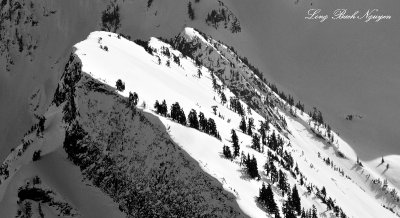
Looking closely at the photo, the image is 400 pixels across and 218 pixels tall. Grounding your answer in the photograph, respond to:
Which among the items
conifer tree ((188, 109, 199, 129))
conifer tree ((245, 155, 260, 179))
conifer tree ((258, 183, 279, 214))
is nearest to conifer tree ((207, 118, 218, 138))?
conifer tree ((188, 109, 199, 129))

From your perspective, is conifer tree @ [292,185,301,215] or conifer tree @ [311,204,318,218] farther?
conifer tree @ [311,204,318,218]

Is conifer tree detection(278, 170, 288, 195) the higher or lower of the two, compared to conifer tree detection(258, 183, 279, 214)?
higher

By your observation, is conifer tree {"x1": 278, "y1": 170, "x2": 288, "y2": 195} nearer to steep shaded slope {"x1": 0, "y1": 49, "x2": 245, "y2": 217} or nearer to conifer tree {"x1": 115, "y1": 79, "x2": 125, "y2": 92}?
steep shaded slope {"x1": 0, "y1": 49, "x2": 245, "y2": 217}

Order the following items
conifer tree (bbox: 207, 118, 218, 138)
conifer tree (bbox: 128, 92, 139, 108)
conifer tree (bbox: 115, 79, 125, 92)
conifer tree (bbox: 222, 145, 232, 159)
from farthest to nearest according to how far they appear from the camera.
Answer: conifer tree (bbox: 207, 118, 218, 138) → conifer tree (bbox: 115, 79, 125, 92) → conifer tree (bbox: 222, 145, 232, 159) → conifer tree (bbox: 128, 92, 139, 108)

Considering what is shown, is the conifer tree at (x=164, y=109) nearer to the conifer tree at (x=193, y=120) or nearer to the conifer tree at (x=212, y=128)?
the conifer tree at (x=193, y=120)

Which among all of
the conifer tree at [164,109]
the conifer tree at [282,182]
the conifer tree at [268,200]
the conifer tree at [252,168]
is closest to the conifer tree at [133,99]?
the conifer tree at [164,109]

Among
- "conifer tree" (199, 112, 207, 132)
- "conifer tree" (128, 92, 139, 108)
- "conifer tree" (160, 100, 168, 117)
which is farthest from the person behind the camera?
"conifer tree" (199, 112, 207, 132)

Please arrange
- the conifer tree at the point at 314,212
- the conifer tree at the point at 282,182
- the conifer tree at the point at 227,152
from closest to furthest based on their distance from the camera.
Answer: the conifer tree at the point at 227,152, the conifer tree at the point at 282,182, the conifer tree at the point at 314,212

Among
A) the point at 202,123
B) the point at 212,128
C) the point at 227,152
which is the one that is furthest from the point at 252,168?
the point at 202,123

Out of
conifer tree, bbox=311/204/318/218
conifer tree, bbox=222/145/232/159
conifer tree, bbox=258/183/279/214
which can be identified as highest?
conifer tree, bbox=222/145/232/159

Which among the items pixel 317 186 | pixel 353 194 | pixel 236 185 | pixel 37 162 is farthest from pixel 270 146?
pixel 37 162

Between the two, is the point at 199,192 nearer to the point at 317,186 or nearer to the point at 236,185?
the point at 236,185
